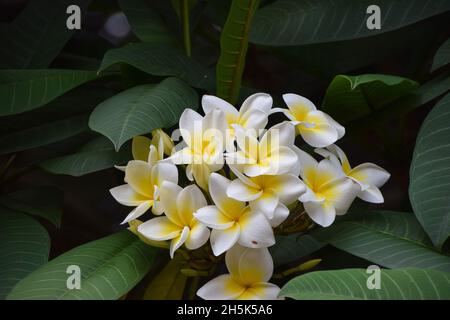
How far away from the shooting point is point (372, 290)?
0.70 meters

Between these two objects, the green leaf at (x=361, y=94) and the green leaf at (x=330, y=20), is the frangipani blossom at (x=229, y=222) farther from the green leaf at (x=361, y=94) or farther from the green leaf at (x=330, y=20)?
the green leaf at (x=330, y=20)

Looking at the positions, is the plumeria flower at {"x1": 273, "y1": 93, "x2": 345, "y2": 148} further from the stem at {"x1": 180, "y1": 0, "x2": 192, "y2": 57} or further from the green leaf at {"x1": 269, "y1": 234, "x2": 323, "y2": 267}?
the stem at {"x1": 180, "y1": 0, "x2": 192, "y2": 57}

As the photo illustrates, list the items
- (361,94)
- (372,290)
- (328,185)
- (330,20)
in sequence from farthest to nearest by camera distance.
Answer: (330,20) < (361,94) < (328,185) < (372,290)

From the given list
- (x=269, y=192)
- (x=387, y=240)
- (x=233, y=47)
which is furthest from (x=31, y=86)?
→ (x=387, y=240)

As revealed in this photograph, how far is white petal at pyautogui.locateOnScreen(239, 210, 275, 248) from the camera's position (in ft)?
2.39

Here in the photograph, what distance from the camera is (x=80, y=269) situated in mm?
772

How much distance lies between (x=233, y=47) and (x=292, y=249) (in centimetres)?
29

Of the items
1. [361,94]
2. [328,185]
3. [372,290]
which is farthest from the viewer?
[361,94]

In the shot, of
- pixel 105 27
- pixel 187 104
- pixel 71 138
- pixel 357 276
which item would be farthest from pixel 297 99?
pixel 105 27

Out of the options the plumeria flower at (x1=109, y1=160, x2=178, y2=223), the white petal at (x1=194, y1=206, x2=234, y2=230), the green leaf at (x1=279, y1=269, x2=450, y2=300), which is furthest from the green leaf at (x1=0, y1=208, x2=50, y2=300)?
the green leaf at (x1=279, y1=269, x2=450, y2=300)

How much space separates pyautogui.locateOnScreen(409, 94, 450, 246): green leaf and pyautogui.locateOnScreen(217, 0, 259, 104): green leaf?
0.26 m

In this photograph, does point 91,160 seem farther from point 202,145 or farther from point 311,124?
point 311,124

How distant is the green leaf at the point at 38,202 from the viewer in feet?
3.12

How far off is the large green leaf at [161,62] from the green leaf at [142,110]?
0.09ft
